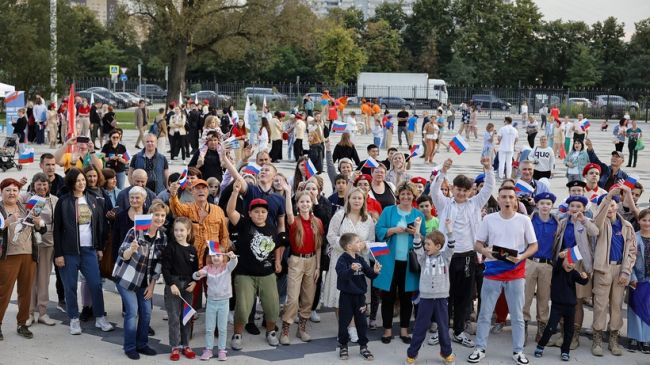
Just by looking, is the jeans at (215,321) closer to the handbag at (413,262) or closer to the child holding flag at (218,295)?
the child holding flag at (218,295)

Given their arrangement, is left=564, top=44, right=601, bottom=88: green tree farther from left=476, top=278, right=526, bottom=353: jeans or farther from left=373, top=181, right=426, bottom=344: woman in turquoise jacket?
left=476, top=278, right=526, bottom=353: jeans

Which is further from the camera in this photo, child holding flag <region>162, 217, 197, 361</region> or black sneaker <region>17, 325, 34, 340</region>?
black sneaker <region>17, 325, 34, 340</region>

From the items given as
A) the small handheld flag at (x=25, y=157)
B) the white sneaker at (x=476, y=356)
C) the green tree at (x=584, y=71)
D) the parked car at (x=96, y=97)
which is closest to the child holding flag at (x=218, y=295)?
the white sneaker at (x=476, y=356)

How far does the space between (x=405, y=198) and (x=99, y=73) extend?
225 ft

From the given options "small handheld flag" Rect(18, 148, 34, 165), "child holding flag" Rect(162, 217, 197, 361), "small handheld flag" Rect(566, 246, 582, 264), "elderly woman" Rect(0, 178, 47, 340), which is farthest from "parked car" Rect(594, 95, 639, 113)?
"elderly woman" Rect(0, 178, 47, 340)

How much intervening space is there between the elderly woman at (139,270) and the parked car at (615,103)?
1936 inches

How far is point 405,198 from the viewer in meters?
7.59

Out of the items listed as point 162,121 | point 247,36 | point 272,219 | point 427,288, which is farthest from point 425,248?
point 247,36

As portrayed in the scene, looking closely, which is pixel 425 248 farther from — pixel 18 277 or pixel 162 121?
pixel 162 121

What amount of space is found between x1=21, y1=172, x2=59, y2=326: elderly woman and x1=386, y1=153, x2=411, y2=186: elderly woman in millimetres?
4299

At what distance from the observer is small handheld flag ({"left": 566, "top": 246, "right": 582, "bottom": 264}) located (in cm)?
718

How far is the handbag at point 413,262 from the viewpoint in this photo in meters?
7.56

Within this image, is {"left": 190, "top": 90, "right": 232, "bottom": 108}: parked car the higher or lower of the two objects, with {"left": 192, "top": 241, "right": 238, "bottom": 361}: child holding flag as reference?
higher

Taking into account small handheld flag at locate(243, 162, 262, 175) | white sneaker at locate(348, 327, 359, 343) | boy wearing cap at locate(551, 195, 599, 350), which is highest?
small handheld flag at locate(243, 162, 262, 175)
